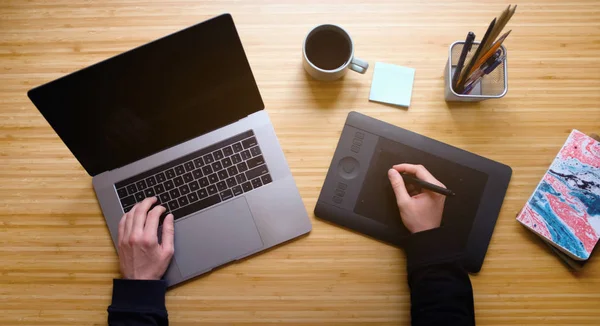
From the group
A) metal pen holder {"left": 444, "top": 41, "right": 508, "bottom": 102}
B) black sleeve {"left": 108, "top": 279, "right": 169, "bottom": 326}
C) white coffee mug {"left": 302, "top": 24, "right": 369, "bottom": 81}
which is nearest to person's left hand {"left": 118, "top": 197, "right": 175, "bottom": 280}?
black sleeve {"left": 108, "top": 279, "right": 169, "bottom": 326}

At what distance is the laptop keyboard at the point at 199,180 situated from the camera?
81 centimetres

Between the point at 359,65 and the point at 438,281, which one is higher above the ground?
the point at 359,65

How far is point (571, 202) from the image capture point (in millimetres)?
836

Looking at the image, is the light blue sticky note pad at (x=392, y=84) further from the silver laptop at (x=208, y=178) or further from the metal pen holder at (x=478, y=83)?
the silver laptop at (x=208, y=178)

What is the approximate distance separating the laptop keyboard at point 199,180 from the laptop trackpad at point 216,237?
22 mm

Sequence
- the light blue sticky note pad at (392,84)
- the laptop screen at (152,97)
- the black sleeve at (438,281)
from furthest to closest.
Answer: the light blue sticky note pad at (392,84) → the black sleeve at (438,281) → the laptop screen at (152,97)

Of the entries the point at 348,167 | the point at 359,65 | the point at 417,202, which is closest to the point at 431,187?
the point at 417,202

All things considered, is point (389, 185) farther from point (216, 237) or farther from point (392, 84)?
point (216, 237)

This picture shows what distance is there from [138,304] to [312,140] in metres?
0.46

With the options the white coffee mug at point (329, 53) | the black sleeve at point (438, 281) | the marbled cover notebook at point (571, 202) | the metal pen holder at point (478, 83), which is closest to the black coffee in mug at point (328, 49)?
the white coffee mug at point (329, 53)

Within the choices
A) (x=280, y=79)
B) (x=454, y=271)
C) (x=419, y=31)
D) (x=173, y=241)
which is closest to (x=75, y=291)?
(x=173, y=241)

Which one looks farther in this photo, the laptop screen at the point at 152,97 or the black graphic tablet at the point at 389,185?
the black graphic tablet at the point at 389,185

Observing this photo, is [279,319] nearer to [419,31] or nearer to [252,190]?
[252,190]

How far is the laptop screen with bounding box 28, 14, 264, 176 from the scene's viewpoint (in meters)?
0.66
